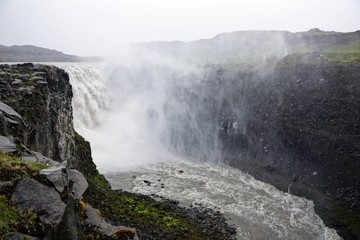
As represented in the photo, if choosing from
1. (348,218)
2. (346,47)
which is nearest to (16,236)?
(348,218)

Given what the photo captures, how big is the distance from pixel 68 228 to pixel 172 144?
5480 centimetres

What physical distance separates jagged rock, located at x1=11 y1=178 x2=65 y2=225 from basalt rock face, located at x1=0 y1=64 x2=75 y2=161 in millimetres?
8562

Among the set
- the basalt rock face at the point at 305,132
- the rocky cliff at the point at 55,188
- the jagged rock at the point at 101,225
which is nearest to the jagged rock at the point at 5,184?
the rocky cliff at the point at 55,188

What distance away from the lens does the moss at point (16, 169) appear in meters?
10.1

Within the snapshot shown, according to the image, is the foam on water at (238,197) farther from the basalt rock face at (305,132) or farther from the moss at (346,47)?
the moss at (346,47)

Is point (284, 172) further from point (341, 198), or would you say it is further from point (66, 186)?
point (66, 186)

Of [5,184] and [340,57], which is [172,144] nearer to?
[340,57]

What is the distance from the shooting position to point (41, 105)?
2433cm

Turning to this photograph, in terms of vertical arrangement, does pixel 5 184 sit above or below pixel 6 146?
below

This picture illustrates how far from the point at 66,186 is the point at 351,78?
157 feet

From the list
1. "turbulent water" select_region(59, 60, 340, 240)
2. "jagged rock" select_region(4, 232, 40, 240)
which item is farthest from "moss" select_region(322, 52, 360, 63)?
"jagged rock" select_region(4, 232, 40, 240)

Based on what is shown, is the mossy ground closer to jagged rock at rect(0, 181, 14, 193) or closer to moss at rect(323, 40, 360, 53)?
jagged rock at rect(0, 181, 14, 193)

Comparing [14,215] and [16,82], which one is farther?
[16,82]

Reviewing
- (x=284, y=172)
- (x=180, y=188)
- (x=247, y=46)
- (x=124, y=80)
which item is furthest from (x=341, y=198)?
(x=247, y=46)
